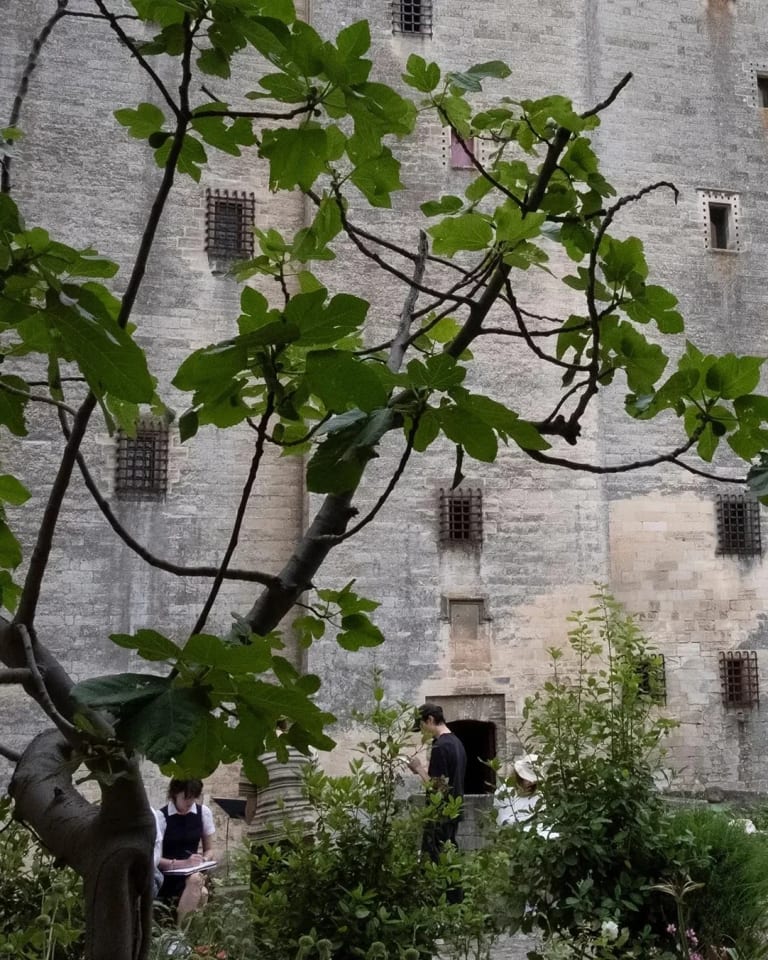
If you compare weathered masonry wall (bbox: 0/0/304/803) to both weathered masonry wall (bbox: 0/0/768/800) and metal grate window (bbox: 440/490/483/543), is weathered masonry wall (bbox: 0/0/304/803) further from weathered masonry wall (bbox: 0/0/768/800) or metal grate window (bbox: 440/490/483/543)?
metal grate window (bbox: 440/490/483/543)

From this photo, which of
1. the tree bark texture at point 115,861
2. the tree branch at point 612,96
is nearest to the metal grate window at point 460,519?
the tree branch at point 612,96

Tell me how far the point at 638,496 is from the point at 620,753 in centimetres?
970

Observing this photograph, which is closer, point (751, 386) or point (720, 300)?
point (751, 386)

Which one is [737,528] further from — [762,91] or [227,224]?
[227,224]

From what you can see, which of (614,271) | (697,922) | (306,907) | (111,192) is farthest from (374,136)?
(111,192)

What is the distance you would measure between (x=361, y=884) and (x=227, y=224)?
34.2 ft

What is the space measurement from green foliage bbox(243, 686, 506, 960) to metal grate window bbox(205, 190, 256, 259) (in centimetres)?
964

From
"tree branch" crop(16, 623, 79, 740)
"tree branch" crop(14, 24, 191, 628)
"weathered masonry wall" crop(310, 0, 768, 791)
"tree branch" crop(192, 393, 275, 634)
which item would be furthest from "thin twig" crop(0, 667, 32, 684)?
"weathered masonry wall" crop(310, 0, 768, 791)

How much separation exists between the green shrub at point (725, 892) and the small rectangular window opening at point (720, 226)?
1158 centimetres

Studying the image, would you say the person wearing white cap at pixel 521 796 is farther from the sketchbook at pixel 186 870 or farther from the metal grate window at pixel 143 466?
the metal grate window at pixel 143 466

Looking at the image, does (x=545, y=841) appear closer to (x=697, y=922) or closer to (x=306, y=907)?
(x=697, y=922)

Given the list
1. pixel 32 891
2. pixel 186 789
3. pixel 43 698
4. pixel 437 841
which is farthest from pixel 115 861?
pixel 186 789

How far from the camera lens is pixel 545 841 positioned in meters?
4.21

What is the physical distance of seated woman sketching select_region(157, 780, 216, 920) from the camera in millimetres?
5500
